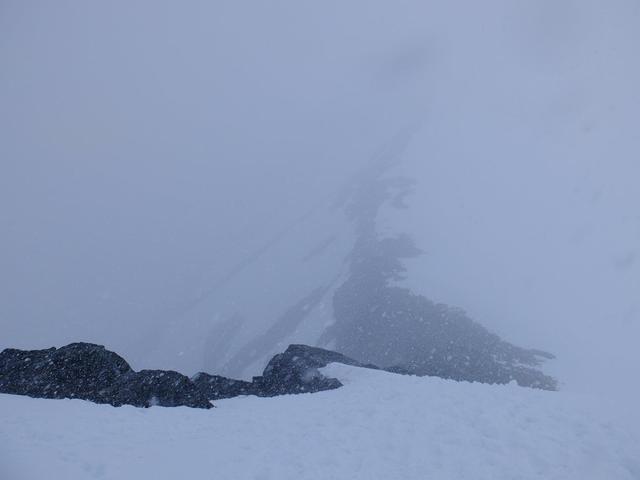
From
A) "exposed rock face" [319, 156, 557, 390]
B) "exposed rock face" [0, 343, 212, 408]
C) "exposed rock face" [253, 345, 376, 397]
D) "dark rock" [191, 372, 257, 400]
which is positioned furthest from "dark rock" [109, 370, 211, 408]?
"exposed rock face" [319, 156, 557, 390]

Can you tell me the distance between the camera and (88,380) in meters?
18.9

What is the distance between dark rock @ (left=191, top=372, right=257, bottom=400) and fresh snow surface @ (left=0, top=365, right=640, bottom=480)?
6024 millimetres

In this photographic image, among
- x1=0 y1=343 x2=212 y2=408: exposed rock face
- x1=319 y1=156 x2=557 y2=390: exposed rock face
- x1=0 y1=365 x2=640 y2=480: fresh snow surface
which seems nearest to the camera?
x1=0 y1=365 x2=640 y2=480: fresh snow surface

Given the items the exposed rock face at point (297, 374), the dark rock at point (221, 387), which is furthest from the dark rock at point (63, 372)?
the exposed rock face at point (297, 374)

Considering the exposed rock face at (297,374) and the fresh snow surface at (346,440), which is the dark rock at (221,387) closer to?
the exposed rock face at (297,374)

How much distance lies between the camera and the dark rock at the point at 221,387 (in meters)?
22.7

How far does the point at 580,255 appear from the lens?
61.0 meters

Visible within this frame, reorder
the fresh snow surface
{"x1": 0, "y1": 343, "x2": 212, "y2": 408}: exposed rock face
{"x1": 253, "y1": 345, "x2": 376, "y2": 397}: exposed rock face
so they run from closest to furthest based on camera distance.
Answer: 1. the fresh snow surface
2. {"x1": 0, "y1": 343, "x2": 212, "y2": 408}: exposed rock face
3. {"x1": 253, "y1": 345, "x2": 376, "y2": 397}: exposed rock face

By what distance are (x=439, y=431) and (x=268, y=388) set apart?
12.7 m

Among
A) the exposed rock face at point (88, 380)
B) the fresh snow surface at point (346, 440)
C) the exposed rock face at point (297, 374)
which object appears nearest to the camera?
the fresh snow surface at point (346, 440)

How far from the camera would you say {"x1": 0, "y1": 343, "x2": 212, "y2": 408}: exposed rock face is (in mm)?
17406

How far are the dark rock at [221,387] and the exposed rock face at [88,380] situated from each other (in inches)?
148

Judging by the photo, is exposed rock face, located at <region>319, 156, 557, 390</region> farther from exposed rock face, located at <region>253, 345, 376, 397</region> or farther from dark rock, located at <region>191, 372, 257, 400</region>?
dark rock, located at <region>191, 372, 257, 400</region>

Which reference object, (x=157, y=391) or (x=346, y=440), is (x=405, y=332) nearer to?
(x=157, y=391)
